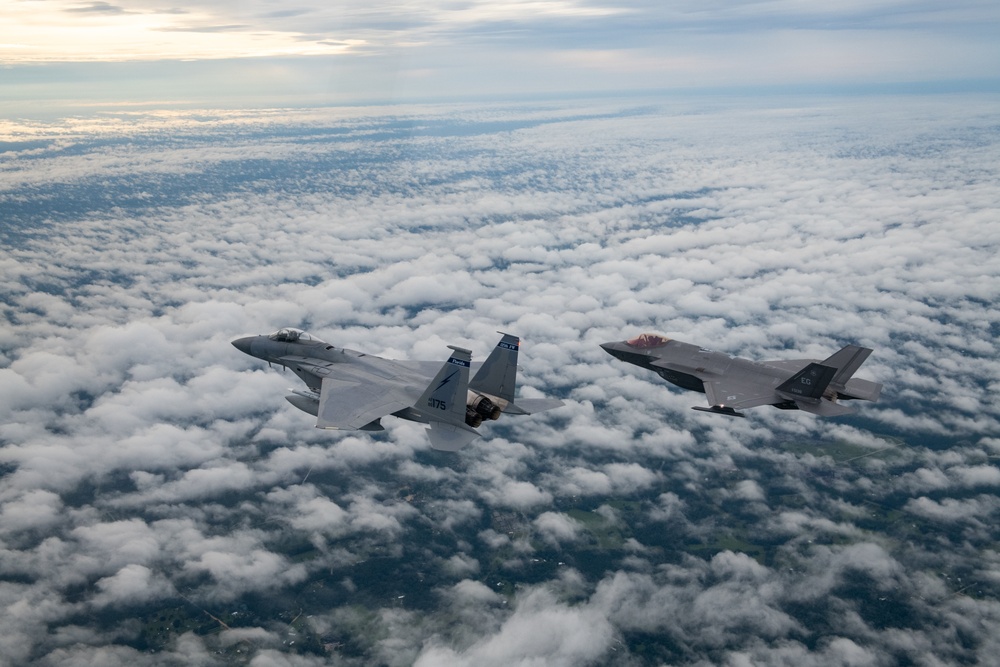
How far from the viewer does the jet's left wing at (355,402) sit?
121ft

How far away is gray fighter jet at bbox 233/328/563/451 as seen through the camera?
3712 cm

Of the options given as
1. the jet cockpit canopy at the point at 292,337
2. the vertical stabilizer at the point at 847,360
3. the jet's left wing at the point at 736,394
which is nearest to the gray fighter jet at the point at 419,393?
the jet cockpit canopy at the point at 292,337

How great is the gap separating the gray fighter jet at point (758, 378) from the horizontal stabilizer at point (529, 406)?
9386 millimetres

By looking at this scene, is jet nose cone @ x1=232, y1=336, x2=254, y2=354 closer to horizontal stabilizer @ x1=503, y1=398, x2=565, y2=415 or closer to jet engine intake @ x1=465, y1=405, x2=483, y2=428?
jet engine intake @ x1=465, y1=405, x2=483, y2=428

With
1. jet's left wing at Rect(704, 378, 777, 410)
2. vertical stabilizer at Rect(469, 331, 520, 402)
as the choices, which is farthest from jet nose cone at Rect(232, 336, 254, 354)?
jet's left wing at Rect(704, 378, 777, 410)

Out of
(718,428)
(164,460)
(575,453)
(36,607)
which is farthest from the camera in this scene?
(718,428)

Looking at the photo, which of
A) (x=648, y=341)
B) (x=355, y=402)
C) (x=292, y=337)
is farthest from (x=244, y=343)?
(x=648, y=341)

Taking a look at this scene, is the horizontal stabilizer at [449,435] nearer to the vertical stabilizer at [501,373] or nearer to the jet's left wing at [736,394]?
the vertical stabilizer at [501,373]

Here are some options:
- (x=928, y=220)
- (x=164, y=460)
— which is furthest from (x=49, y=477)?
(x=928, y=220)

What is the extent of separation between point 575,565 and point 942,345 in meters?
95.5

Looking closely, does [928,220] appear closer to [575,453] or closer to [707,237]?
[707,237]

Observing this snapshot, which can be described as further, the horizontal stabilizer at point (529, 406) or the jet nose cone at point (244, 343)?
the jet nose cone at point (244, 343)

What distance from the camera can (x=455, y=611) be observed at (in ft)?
241

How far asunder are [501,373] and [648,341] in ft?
51.9
